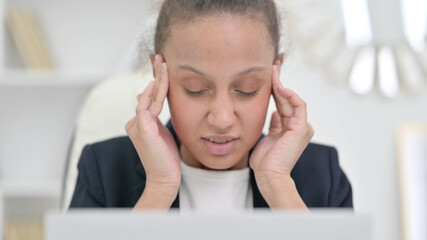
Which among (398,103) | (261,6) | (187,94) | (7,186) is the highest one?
(261,6)

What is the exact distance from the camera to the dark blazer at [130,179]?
121 cm

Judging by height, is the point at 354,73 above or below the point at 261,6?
below

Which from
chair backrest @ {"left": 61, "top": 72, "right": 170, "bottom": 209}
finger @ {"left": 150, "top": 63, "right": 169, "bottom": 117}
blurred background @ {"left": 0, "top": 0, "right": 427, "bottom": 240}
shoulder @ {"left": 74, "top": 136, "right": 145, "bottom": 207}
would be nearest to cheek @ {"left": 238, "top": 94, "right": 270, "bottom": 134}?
finger @ {"left": 150, "top": 63, "right": 169, "bottom": 117}

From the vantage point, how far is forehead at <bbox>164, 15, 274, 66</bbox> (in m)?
1.00

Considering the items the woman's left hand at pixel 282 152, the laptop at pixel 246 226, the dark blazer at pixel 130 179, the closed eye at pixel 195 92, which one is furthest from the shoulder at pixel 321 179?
the laptop at pixel 246 226

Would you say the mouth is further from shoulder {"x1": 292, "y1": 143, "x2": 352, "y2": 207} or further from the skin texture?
shoulder {"x1": 292, "y1": 143, "x2": 352, "y2": 207}

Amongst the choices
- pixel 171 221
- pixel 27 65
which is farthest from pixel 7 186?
pixel 171 221

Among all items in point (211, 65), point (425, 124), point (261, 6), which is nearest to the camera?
point (211, 65)

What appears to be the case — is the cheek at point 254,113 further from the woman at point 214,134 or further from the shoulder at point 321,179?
the shoulder at point 321,179

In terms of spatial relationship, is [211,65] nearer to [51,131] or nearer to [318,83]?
[318,83]

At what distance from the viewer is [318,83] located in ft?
8.22

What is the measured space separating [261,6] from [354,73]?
1.50 m

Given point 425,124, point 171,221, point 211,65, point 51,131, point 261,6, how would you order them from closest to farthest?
point 171,221 → point 211,65 → point 261,6 → point 425,124 → point 51,131

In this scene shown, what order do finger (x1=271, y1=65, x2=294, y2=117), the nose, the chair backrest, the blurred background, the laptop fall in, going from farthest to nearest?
the blurred background, the chair backrest, finger (x1=271, y1=65, x2=294, y2=117), the nose, the laptop
